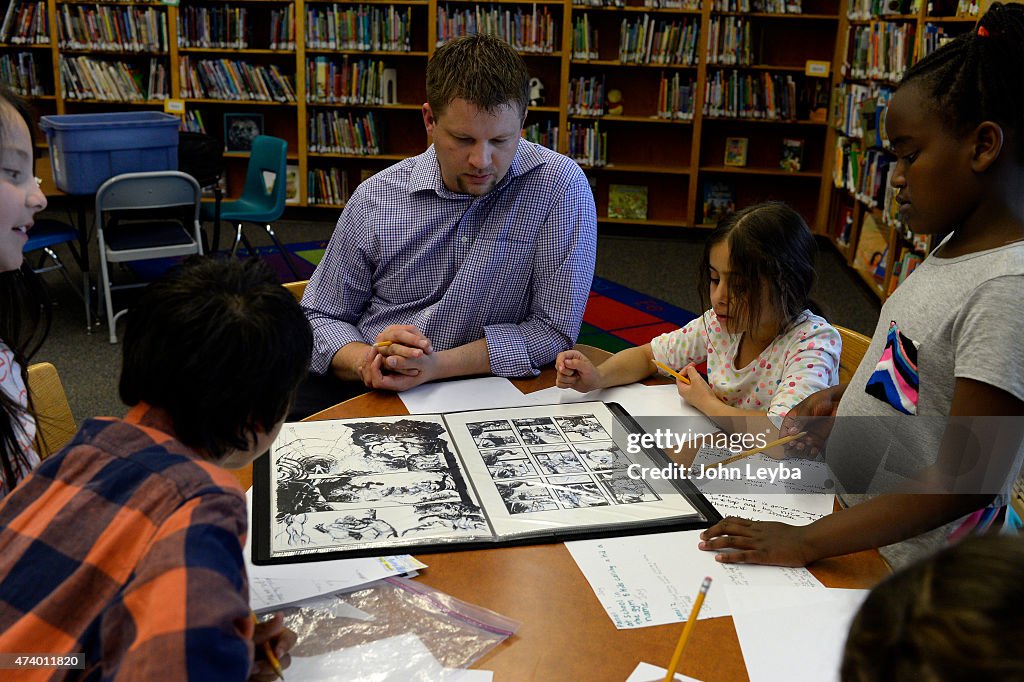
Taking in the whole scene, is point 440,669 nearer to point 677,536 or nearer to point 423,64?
point 677,536

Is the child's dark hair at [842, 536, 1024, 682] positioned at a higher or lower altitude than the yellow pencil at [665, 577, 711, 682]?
higher

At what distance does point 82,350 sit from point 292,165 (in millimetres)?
3149

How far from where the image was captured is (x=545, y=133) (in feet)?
21.2

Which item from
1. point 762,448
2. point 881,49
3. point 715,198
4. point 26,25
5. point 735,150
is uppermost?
point 26,25

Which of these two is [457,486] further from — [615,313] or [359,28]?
[359,28]

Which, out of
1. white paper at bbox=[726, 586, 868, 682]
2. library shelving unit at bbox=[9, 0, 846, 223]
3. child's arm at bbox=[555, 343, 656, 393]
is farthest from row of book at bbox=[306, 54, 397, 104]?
white paper at bbox=[726, 586, 868, 682]

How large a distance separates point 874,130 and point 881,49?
727 millimetres

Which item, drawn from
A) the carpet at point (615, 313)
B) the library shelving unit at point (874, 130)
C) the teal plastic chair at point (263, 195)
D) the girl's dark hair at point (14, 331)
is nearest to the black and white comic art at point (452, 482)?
the girl's dark hair at point (14, 331)

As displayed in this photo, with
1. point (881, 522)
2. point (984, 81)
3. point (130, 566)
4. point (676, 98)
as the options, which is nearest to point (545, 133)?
point (676, 98)

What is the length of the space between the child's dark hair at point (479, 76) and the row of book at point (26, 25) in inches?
235

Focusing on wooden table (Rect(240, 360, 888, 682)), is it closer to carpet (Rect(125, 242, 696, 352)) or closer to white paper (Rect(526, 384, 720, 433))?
white paper (Rect(526, 384, 720, 433))

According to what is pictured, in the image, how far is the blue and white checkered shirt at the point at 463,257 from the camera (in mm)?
1895

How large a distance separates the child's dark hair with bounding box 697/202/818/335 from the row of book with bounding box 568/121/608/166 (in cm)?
492

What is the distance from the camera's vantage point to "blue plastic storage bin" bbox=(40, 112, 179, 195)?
148 inches
